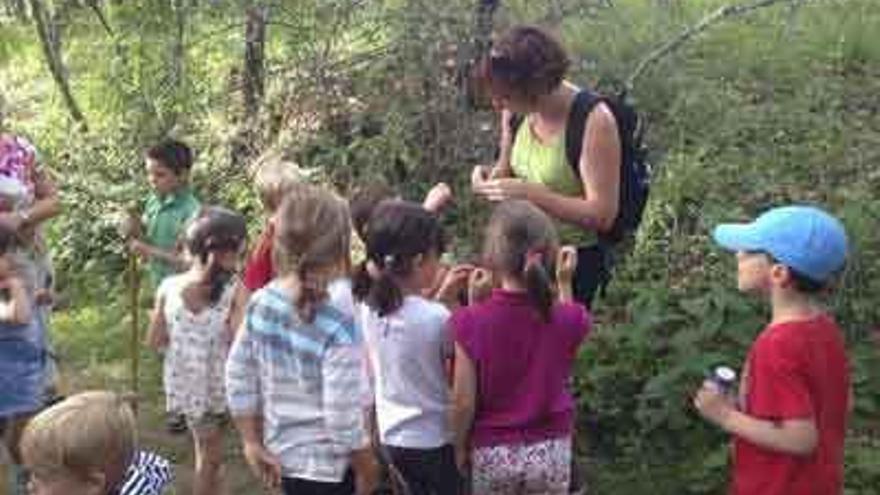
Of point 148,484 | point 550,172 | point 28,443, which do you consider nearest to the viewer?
point 28,443

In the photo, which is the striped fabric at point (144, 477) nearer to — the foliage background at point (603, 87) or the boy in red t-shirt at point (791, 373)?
the boy in red t-shirt at point (791, 373)

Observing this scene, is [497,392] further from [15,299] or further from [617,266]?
[617,266]

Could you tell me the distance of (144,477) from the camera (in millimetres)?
3328

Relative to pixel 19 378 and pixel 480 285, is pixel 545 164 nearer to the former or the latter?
pixel 480 285

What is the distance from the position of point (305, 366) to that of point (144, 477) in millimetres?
667

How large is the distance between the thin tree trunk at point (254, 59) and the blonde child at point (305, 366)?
4190mm

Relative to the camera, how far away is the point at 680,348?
5648 millimetres

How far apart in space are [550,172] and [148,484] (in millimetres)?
1753

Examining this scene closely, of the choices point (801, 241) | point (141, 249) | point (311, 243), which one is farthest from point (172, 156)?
point (801, 241)

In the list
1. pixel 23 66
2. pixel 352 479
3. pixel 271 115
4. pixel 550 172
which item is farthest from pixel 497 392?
pixel 23 66

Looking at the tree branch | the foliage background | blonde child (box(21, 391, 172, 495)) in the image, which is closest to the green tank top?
the foliage background

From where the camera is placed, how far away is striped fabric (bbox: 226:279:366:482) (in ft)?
12.5

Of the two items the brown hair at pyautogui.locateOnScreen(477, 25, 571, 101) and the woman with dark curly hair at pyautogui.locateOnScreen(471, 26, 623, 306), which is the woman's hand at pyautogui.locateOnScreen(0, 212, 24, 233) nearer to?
the woman with dark curly hair at pyautogui.locateOnScreen(471, 26, 623, 306)

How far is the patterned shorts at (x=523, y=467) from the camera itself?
401 centimetres
